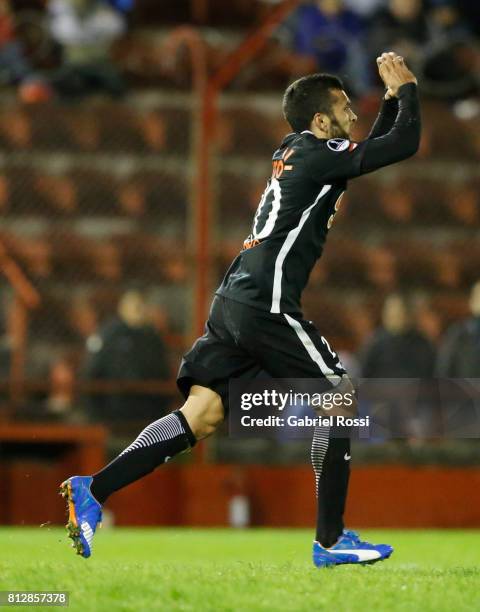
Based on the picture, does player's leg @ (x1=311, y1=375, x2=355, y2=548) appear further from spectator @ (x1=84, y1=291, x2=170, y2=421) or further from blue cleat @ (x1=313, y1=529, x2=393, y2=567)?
spectator @ (x1=84, y1=291, x2=170, y2=421)

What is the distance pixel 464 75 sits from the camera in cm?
1593

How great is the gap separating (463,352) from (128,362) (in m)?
2.90

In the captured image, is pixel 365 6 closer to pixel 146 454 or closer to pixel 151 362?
pixel 151 362

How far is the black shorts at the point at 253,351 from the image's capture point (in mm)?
5453

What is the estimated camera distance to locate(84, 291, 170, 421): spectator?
37.0 ft

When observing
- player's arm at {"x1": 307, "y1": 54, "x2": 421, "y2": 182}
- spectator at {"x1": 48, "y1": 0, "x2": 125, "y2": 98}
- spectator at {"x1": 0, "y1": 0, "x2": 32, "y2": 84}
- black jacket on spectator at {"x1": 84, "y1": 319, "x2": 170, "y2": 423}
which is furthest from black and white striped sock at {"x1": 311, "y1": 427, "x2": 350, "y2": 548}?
spectator at {"x1": 0, "y1": 0, "x2": 32, "y2": 84}

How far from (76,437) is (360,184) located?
538cm

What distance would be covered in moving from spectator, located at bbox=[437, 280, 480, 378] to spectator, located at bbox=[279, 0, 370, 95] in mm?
4210

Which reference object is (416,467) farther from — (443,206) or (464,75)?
(464,75)

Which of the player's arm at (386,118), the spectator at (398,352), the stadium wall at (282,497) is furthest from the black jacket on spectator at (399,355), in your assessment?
the player's arm at (386,118)

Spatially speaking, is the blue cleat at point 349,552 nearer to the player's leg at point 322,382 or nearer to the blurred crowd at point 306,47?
the player's leg at point 322,382

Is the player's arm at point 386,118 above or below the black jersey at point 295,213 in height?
above

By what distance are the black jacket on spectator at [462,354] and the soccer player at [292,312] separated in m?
5.88

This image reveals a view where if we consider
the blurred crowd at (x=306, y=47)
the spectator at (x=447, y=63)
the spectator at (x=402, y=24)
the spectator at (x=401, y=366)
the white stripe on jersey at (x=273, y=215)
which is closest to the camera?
the white stripe on jersey at (x=273, y=215)
